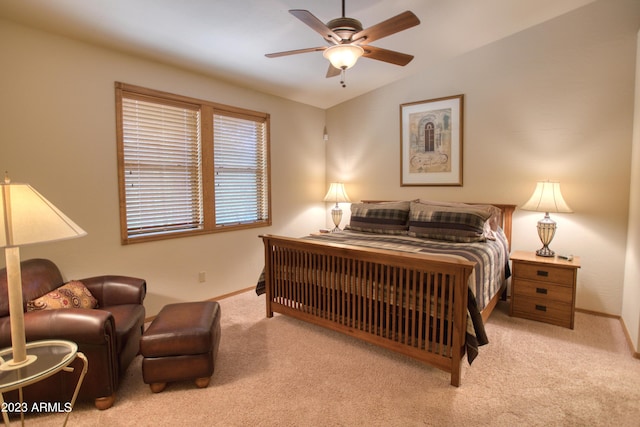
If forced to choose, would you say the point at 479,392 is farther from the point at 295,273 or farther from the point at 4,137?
the point at 4,137

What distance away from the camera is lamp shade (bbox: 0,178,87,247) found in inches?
50.3

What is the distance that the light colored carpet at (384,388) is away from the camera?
1.84 metres

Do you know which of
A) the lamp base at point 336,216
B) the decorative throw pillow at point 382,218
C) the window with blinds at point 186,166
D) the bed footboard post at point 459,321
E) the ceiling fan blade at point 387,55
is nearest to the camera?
the bed footboard post at point 459,321

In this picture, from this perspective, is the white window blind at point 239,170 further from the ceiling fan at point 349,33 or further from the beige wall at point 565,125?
the ceiling fan at point 349,33

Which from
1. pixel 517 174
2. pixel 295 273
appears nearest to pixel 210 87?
pixel 295 273

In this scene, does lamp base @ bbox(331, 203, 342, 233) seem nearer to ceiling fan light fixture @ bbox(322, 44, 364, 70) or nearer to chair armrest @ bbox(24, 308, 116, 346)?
ceiling fan light fixture @ bbox(322, 44, 364, 70)

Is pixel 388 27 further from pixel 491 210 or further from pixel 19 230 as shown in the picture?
pixel 491 210

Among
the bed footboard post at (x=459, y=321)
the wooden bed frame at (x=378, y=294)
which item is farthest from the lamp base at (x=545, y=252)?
the bed footboard post at (x=459, y=321)

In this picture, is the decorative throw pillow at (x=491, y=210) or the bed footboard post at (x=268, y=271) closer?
the bed footboard post at (x=268, y=271)

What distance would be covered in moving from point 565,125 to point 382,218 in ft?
6.71

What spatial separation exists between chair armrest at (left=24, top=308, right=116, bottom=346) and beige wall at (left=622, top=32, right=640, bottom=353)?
366cm

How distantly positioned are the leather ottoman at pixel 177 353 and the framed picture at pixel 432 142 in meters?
3.18

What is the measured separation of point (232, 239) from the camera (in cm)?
393

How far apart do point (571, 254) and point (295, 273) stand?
9.21ft
